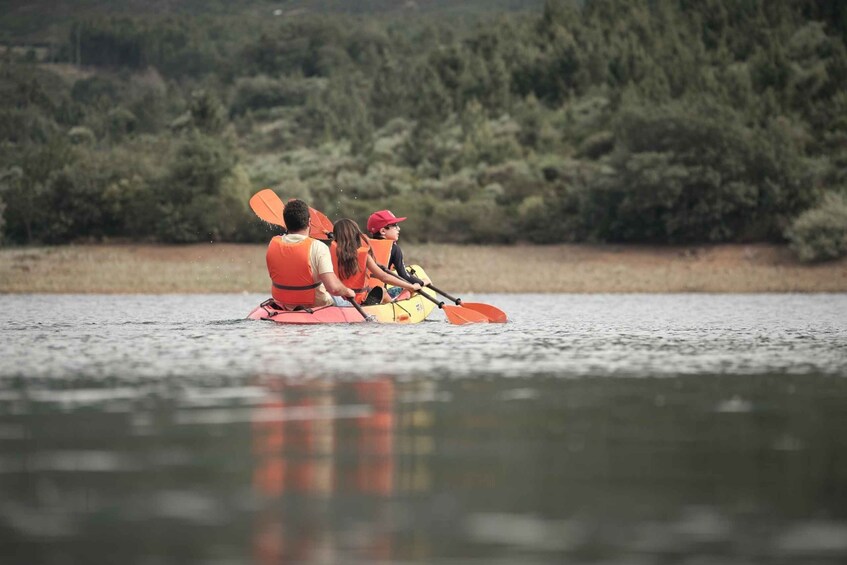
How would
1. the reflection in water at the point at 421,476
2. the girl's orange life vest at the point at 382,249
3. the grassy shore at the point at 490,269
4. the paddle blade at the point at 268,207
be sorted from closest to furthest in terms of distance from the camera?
the reflection in water at the point at 421,476
the girl's orange life vest at the point at 382,249
the paddle blade at the point at 268,207
the grassy shore at the point at 490,269

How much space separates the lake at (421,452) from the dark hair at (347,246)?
328 centimetres

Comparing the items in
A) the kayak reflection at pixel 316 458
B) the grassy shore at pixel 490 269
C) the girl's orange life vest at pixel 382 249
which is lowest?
the grassy shore at pixel 490 269

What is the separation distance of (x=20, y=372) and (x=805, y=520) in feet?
35.1

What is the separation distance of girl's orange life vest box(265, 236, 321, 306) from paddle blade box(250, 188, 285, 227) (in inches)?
109

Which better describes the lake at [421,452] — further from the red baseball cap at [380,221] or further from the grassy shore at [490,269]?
the grassy shore at [490,269]

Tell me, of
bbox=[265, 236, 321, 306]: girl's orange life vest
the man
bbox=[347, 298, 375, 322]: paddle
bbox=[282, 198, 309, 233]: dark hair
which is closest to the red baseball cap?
bbox=[347, 298, 375, 322]: paddle

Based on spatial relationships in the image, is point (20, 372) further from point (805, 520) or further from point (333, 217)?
point (333, 217)

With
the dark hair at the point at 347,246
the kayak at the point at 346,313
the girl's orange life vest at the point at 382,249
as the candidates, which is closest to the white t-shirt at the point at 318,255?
the dark hair at the point at 347,246

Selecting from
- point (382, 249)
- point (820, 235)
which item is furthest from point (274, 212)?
point (820, 235)

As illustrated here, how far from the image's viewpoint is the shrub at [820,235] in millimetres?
46750

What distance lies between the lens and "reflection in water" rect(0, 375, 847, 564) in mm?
7742

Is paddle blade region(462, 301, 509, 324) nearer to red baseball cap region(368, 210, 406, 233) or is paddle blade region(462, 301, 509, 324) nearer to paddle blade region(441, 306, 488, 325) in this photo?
paddle blade region(441, 306, 488, 325)

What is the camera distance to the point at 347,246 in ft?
80.8

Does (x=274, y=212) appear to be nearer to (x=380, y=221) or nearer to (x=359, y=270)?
(x=380, y=221)
